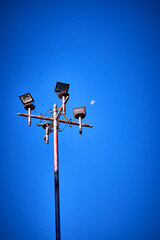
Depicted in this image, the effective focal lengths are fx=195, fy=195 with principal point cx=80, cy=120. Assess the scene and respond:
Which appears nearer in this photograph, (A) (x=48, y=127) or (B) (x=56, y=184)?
(B) (x=56, y=184)

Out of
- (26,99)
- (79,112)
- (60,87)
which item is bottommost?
(79,112)

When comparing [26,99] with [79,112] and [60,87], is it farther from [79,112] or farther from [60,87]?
[79,112]

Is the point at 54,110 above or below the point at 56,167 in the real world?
above

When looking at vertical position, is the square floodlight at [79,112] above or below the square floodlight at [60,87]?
below

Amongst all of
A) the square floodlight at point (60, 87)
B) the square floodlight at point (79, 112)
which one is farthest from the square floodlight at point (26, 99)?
the square floodlight at point (79, 112)

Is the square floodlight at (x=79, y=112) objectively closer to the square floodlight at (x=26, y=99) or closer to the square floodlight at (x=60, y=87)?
the square floodlight at (x=60, y=87)

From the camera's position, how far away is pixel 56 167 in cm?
476

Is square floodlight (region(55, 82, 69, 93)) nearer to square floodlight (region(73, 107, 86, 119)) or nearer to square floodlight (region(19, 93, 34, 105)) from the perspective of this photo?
square floodlight (region(73, 107, 86, 119))

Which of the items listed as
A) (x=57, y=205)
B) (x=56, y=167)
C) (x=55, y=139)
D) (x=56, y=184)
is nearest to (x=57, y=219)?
(x=57, y=205)

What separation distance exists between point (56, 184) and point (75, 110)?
2466mm

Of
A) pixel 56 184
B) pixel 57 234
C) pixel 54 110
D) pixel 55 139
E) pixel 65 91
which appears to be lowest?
pixel 57 234

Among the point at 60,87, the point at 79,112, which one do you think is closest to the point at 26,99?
the point at 60,87

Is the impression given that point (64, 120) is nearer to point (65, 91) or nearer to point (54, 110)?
point (54, 110)

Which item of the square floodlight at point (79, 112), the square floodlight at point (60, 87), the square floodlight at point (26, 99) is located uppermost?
the square floodlight at point (60, 87)
